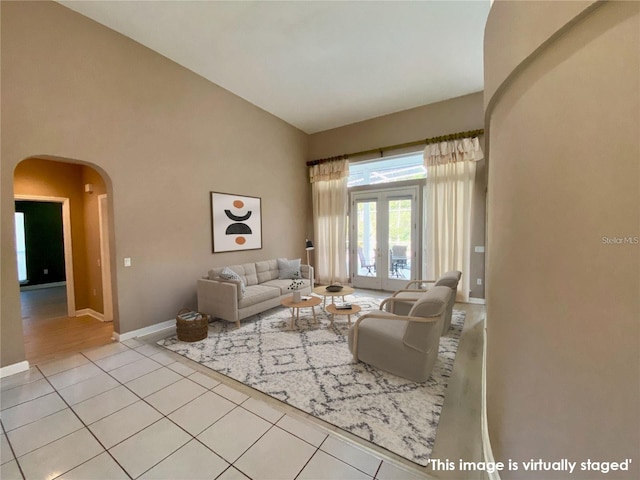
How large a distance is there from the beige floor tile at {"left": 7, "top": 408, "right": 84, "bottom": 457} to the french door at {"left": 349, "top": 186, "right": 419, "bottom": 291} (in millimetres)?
5241

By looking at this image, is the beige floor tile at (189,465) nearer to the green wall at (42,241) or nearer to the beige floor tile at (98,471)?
the beige floor tile at (98,471)

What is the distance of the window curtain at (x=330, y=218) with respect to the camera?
20.6 feet

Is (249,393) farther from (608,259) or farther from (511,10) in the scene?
(511,10)

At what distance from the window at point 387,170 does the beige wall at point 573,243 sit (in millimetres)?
4414

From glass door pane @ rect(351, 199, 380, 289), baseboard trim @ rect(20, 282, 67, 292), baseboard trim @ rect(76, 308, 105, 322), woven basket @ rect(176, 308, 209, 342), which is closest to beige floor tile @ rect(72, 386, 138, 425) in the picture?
woven basket @ rect(176, 308, 209, 342)

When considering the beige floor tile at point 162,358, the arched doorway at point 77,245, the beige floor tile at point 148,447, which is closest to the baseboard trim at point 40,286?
the arched doorway at point 77,245

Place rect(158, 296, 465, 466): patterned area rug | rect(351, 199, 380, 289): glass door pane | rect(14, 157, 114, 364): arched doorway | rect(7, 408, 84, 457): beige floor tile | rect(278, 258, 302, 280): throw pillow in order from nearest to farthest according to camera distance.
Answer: rect(7, 408, 84, 457): beige floor tile
rect(158, 296, 465, 466): patterned area rug
rect(14, 157, 114, 364): arched doorway
rect(278, 258, 302, 280): throw pillow
rect(351, 199, 380, 289): glass door pane

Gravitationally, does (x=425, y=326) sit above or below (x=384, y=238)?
below

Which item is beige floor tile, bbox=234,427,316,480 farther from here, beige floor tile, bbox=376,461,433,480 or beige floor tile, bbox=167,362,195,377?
beige floor tile, bbox=167,362,195,377

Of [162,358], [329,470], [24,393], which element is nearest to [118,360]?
[162,358]

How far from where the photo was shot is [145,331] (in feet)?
11.9

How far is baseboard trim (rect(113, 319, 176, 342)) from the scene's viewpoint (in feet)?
11.2

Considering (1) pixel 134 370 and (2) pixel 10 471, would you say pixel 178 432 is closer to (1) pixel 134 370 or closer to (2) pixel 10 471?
(2) pixel 10 471

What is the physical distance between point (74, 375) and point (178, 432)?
1642mm
